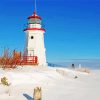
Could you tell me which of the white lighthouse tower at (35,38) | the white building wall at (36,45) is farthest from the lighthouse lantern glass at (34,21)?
the white building wall at (36,45)

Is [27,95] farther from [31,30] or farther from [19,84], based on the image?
[31,30]

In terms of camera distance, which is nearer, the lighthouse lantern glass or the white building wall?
the lighthouse lantern glass

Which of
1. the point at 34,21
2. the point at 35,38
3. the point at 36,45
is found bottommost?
the point at 36,45

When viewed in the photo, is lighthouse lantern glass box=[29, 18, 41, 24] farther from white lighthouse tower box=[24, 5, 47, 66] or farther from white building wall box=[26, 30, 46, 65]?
white building wall box=[26, 30, 46, 65]

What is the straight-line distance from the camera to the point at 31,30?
32531 mm

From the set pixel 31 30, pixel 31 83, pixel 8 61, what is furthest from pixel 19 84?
pixel 31 30

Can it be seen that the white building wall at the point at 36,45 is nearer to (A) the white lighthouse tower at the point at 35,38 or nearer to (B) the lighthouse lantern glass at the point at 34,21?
(A) the white lighthouse tower at the point at 35,38

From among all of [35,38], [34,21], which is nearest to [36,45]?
[35,38]

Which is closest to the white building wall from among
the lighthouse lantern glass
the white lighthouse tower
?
the white lighthouse tower

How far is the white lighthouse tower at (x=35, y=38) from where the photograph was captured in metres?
32.4

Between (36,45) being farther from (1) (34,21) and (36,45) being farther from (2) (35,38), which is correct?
(1) (34,21)

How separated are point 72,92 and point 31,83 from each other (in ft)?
12.4

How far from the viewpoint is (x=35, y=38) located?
3278 cm

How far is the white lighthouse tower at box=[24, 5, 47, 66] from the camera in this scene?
106 ft
